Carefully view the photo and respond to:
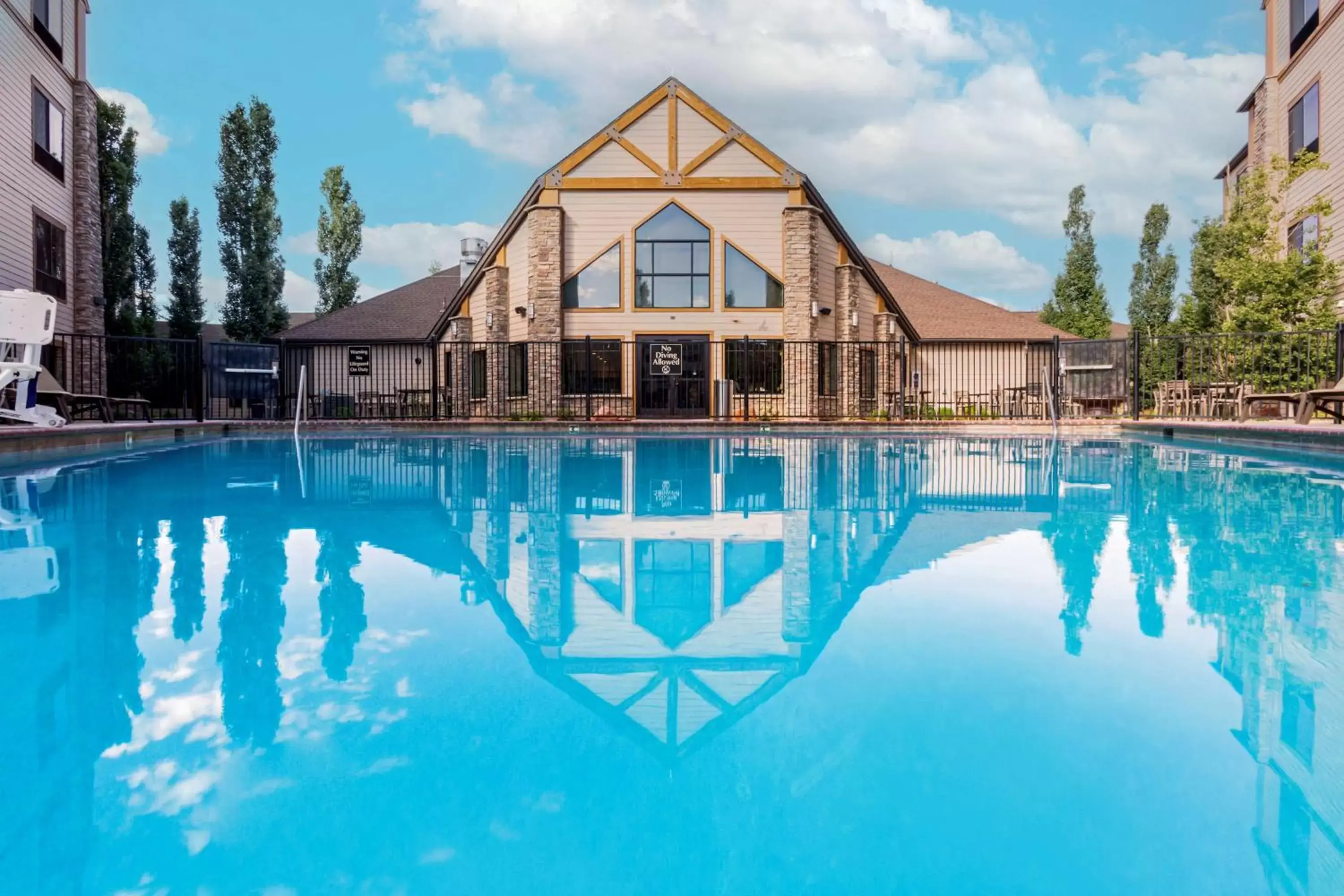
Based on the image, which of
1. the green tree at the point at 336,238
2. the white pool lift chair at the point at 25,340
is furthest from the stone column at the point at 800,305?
the green tree at the point at 336,238

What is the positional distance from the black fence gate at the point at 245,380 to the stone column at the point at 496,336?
15.8 feet

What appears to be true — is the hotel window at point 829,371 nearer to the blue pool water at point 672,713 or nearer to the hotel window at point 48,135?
the blue pool water at point 672,713

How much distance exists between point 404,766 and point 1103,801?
124 cm

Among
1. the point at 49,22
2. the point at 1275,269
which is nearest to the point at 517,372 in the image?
the point at 49,22

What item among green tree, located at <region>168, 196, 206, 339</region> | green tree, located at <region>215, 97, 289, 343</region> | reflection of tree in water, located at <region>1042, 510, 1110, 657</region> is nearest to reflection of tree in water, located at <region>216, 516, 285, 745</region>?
reflection of tree in water, located at <region>1042, 510, 1110, 657</region>

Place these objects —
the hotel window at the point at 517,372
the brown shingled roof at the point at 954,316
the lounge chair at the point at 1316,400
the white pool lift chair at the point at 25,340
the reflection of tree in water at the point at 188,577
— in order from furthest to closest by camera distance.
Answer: the brown shingled roof at the point at 954,316 < the hotel window at the point at 517,372 < the lounge chair at the point at 1316,400 < the white pool lift chair at the point at 25,340 < the reflection of tree in water at the point at 188,577

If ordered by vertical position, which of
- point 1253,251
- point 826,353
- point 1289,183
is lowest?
point 826,353

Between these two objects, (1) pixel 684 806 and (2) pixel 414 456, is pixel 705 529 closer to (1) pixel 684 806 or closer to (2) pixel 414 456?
(1) pixel 684 806

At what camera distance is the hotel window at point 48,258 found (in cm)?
1831

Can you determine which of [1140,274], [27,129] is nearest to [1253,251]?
[1140,274]

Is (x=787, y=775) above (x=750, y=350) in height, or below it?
below

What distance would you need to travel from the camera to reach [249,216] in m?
29.5

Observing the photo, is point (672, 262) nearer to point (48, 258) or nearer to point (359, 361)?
point (359, 361)

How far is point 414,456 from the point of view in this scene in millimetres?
10938
